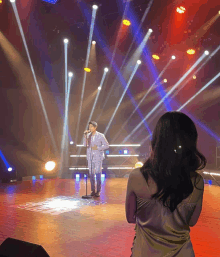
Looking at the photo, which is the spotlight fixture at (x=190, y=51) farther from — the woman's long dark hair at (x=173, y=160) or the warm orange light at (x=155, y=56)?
the woman's long dark hair at (x=173, y=160)

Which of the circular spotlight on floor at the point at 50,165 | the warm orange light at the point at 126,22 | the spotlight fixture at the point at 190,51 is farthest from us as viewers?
the circular spotlight on floor at the point at 50,165

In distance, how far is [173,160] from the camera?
1.09 m

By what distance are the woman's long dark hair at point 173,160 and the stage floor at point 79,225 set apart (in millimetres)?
1934

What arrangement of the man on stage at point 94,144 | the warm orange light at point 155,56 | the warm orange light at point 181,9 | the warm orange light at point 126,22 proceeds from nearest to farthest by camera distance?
the man on stage at point 94,144, the warm orange light at point 181,9, the warm orange light at point 126,22, the warm orange light at point 155,56

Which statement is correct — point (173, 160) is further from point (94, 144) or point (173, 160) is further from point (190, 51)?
point (190, 51)

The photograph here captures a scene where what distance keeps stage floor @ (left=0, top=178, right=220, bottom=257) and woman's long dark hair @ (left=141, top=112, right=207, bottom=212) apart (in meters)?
1.93

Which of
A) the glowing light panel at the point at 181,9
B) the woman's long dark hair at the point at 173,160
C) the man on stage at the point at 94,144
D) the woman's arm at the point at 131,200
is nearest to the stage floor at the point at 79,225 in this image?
the man on stage at the point at 94,144

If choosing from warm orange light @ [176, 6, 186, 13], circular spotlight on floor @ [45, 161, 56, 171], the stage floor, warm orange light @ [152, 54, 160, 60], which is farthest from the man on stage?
warm orange light @ [152, 54, 160, 60]

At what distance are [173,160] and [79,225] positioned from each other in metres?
3.01

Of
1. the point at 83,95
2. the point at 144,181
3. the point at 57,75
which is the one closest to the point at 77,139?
the point at 83,95

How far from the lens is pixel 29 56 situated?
8359mm

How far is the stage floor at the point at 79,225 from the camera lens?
290cm

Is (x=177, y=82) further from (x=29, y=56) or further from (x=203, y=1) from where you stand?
(x=29, y=56)

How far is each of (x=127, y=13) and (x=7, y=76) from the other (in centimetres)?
423
